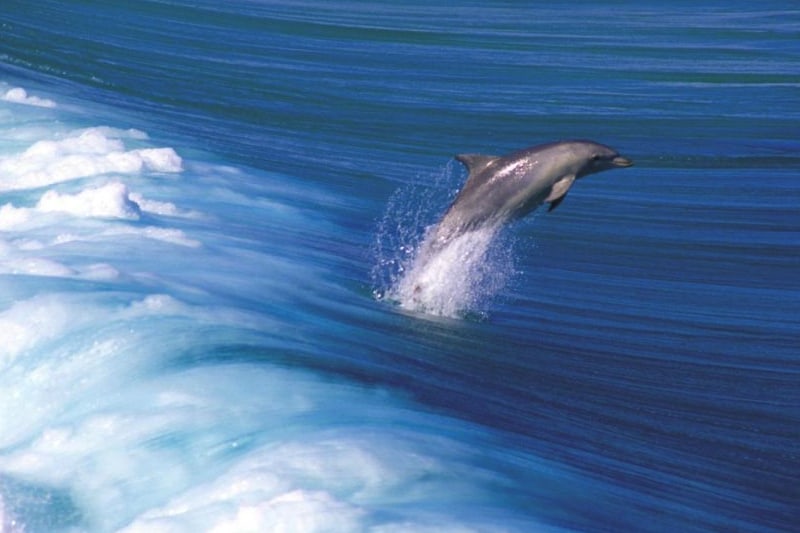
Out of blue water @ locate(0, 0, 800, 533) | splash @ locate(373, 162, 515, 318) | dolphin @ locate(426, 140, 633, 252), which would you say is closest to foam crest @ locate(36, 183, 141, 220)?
blue water @ locate(0, 0, 800, 533)

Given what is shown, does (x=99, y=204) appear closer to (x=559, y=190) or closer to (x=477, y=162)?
(x=477, y=162)

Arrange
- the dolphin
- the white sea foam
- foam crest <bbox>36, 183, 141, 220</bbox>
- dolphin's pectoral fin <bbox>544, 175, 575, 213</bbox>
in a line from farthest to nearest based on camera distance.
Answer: the white sea foam → foam crest <bbox>36, 183, 141, 220</bbox> → dolphin's pectoral fin <bbox>544, 175, 575, 213</bbox> → the dolphin

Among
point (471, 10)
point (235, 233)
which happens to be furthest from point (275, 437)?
point (471, 10)

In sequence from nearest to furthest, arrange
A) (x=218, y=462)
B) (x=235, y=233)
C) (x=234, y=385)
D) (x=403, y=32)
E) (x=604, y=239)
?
1. (x=218, y=462)
2. (x=234, y=385)
3. (x=235, y=233)
4. (x=604, y=239)
5. (x=403, y=32)

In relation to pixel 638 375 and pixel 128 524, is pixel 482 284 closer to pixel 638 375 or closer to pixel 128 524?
pixel 638 375

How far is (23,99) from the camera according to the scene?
16.5 metres

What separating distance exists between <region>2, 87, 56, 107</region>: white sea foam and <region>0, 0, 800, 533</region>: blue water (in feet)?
0.32

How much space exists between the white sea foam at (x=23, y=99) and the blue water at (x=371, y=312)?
0.10 meters

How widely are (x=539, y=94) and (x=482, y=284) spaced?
10013mm

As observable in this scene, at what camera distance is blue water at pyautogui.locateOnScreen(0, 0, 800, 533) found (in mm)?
7148

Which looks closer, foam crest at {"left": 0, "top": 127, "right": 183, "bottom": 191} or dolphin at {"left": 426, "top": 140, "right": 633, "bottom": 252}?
dolphin at {"left": 426, "top": 140, "right": 633, "bottom": 252}

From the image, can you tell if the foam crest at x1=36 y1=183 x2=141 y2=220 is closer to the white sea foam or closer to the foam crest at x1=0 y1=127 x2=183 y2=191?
the foam crest at x1=0 y1=127 x2=183 y2=191

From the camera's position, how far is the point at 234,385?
8.10 meters

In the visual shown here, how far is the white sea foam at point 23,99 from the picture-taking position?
16344 mm
